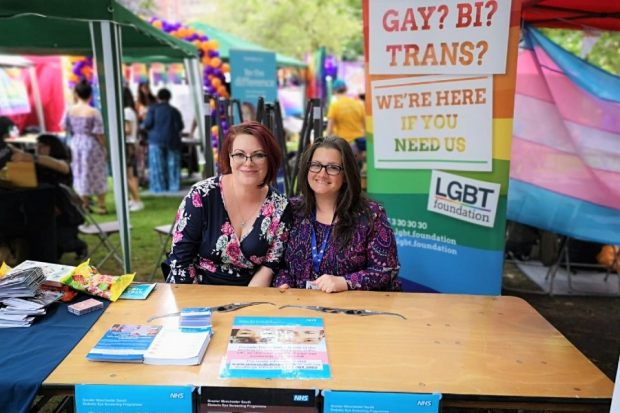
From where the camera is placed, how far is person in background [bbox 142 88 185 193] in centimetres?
825

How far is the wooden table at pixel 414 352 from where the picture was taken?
148 centimetres

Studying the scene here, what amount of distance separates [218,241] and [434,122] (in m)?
1.52

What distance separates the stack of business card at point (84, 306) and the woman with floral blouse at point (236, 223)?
498 mm

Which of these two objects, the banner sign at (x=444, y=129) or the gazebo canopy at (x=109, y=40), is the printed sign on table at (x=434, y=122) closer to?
the banner sign at (x=444, y=129)

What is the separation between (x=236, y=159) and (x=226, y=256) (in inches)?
18.0

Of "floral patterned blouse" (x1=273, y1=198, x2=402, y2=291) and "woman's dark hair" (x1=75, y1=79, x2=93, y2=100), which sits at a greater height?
"woman's dark hair" (x1=75, y1=79, x2=93, y2=100)

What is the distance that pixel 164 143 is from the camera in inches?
328

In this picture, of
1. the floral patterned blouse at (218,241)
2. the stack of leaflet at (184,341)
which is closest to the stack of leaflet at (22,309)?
the stack of leaflet at (184,341)

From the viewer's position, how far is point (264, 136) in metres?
2.47

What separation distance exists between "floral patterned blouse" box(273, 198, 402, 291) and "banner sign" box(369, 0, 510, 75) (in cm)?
110

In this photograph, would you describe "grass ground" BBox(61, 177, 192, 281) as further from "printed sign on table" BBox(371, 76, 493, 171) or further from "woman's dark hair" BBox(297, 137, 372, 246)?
"woman's dark hair" BBox(297, 137, 372, 246)

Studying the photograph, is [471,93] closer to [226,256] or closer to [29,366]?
[226,256]

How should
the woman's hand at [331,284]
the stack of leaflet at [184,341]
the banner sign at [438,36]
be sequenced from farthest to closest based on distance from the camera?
1. the banner sign at [438,36]
2. the woman's hand at [331,284]
3. the stack of leaflet at [184,341]

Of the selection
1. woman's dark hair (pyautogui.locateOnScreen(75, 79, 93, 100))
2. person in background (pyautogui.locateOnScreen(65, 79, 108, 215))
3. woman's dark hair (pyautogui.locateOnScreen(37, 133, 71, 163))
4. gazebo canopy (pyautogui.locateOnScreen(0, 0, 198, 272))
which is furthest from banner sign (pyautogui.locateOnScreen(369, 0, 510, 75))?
person in background (pyautogui.locateOnScreen(65, 79, 108, 215))
